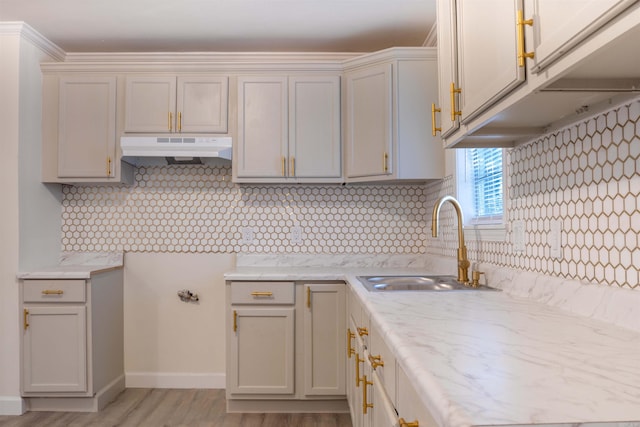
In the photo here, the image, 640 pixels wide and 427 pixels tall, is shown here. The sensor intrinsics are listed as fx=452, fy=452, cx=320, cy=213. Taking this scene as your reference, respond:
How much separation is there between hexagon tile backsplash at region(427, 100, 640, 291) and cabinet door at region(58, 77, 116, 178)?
255 cm

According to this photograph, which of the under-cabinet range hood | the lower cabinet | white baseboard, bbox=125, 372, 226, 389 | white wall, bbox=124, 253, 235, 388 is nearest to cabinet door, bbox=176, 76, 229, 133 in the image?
the under-cabinet range hood

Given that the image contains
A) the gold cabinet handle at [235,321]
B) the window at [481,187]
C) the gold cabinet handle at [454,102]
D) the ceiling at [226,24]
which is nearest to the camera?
the gold cabinet handle at [454,102]

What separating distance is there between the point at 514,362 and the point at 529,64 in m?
0.67

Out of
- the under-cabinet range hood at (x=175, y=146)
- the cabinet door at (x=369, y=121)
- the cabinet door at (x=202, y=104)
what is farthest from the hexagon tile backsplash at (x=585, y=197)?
the cabinet door at (x=202, y=104)

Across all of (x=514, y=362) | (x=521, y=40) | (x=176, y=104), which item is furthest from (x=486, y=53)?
(x=176, y=104)

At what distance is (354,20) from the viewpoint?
2814 millimetres

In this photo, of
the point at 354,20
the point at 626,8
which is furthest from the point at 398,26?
the point at 626,8

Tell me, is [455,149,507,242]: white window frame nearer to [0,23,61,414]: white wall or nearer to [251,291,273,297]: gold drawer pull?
[251,291,273,297]: gold drawer pull

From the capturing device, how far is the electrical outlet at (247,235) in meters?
3.37

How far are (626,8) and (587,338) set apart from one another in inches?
28.3

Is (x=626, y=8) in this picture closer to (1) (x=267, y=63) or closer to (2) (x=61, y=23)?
(1) (x=267, y=63)

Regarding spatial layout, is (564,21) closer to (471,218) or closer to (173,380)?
(471,218)

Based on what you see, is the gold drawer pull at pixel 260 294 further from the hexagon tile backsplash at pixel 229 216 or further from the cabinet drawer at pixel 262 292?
the hexagon tile backsplash at pixel 229 216

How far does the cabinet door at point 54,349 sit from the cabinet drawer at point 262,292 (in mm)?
978
